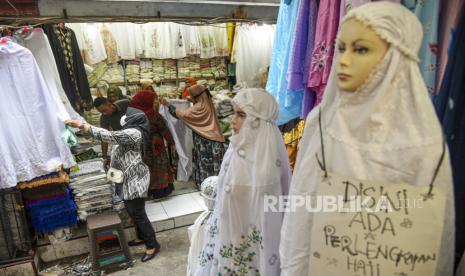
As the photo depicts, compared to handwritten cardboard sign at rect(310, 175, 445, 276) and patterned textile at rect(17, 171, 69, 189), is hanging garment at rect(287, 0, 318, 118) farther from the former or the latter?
patterned textile at rect(17, 171, 69, 189)

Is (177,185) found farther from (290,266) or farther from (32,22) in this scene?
(290,266)

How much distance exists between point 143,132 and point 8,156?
1013 mm

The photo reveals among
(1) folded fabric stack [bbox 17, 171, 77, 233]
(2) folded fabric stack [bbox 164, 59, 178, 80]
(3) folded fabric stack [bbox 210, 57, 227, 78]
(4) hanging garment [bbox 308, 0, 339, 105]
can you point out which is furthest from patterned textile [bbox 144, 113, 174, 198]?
(4) hanging garment [bbox 308, 0, 339, 105]

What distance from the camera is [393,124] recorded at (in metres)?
0.81

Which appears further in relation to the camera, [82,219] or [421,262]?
[82,219]

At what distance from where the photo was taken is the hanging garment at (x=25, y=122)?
2.20 meters

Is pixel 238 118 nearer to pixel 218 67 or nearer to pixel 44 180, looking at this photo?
pixel 44 180

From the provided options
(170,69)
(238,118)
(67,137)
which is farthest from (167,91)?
(238,118)

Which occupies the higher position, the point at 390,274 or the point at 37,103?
the point at 37,103

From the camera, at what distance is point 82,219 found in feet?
10.0

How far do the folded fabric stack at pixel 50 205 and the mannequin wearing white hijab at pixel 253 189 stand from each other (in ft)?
5.92

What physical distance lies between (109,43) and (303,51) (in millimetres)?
3452

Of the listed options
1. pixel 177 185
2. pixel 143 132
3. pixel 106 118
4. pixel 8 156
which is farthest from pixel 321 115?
pixel 177 185

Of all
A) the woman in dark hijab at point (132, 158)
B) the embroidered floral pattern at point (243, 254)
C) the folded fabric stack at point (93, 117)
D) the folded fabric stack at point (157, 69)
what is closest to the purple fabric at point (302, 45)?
the embroidered floral pattern at point (243, 254)
